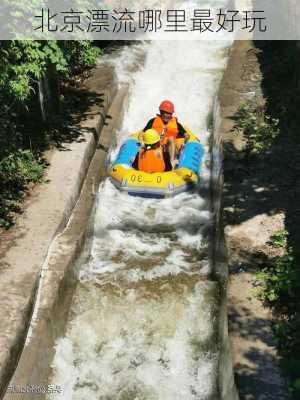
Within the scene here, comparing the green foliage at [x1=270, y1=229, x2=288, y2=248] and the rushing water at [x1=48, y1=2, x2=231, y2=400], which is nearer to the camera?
the rushing water at [x1=48, y1=2, x2=231, y2=400]

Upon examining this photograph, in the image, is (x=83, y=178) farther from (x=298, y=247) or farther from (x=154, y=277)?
(x=298, y=247)

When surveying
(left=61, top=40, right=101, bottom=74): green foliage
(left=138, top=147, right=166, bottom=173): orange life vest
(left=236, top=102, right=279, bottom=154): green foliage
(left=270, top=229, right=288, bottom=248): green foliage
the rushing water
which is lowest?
the rushing water

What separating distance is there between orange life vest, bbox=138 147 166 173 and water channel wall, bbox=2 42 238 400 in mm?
802

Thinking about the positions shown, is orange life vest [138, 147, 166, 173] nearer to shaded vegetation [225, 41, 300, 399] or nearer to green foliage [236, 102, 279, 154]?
shaded vegetation [225, 41, 300, 399]

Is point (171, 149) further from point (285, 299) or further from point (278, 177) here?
point (285, 299)

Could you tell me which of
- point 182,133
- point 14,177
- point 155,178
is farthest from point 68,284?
point 182,133

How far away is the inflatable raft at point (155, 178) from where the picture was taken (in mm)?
9312

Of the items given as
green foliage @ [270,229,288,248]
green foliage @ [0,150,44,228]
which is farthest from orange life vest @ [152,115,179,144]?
green foliage @ [270,229,288,248]

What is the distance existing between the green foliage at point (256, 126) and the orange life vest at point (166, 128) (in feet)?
4.06

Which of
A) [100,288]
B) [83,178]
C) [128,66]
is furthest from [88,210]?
[128,66]

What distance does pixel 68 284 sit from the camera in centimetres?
725

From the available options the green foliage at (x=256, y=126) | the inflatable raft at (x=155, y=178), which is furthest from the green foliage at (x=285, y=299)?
the inflatable raft at (x=155, y=178)

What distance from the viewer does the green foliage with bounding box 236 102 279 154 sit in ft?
30.4

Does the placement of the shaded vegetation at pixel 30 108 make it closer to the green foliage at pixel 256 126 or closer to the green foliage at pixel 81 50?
the green foliage at pixel 81 50
